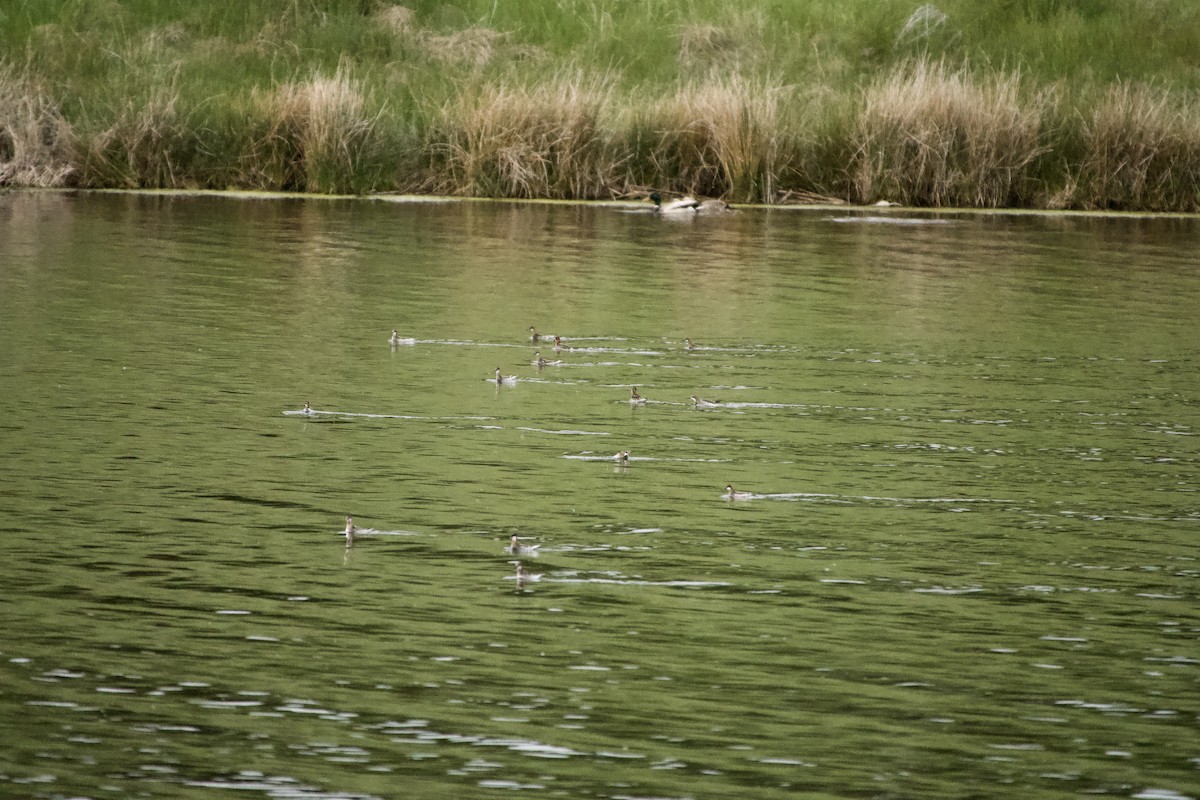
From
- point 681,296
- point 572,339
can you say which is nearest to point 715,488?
point 572,339

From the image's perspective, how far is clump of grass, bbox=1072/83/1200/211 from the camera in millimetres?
36469

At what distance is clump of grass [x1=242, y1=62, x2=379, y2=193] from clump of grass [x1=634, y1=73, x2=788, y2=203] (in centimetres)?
499

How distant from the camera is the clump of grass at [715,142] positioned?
3691cm

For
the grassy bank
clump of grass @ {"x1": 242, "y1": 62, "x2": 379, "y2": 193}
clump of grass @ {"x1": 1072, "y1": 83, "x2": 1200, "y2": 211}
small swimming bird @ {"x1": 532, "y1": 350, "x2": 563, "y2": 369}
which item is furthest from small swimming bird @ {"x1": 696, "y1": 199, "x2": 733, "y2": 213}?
small swimming bird @ {"x1": 532, "y1": 350, "x2": 563, "y2": 369}

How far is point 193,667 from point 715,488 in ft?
17.2

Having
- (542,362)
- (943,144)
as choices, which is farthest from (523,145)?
(542,362)

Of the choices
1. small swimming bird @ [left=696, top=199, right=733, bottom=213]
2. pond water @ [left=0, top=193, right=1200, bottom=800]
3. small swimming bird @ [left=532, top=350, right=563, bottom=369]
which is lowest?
pond water @ [left=0, top=193, right=1200, bottom=800]

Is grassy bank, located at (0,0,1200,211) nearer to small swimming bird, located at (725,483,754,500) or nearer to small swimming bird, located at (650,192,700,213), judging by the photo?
small swimming bird, located at (650,192,700,213)

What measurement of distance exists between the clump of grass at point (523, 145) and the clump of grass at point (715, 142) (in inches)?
37.0

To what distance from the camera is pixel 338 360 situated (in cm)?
1950

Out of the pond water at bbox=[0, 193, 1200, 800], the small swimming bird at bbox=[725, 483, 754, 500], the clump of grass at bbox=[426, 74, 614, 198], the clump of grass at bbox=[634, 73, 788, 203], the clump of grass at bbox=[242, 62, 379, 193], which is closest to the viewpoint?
the pond water at bbox=[0, 193, 1200, 800]

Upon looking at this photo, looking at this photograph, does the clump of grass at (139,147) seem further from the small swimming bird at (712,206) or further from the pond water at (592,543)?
the pond water at (592,543)

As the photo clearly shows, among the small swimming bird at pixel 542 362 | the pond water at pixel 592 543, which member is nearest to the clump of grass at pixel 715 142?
the pond water at pixel 592 543

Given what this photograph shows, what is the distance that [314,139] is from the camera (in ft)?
122
